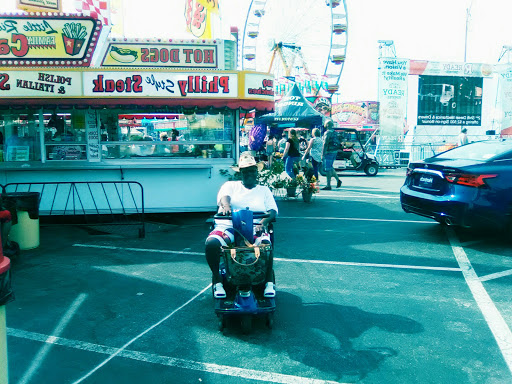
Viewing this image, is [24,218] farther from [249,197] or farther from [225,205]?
[249,197]

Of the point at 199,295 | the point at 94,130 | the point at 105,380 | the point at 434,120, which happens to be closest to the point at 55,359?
the point at 105,380

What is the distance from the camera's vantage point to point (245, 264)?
4113 mm

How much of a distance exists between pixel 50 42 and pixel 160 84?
6.98 ft

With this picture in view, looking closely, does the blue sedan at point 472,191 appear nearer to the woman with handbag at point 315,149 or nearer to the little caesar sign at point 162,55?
the little caesar sign at point 162,55

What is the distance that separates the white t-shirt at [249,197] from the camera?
16.2 ft

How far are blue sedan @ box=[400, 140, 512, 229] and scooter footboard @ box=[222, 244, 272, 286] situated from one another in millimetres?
3945

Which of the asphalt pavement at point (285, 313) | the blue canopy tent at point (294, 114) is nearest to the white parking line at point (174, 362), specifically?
the asphalt pavement at point (285, 313)

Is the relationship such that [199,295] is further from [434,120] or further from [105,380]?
[434,120]

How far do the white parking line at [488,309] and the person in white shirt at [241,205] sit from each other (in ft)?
6.44

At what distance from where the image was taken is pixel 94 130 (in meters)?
9.39

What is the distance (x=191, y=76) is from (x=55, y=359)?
20.3ft

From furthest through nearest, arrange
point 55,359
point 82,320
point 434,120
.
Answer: point 434,120, point 82,320, point 55,359

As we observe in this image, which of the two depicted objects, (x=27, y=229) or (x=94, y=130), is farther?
(x=94, y=130)

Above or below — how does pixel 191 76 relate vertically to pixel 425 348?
above
